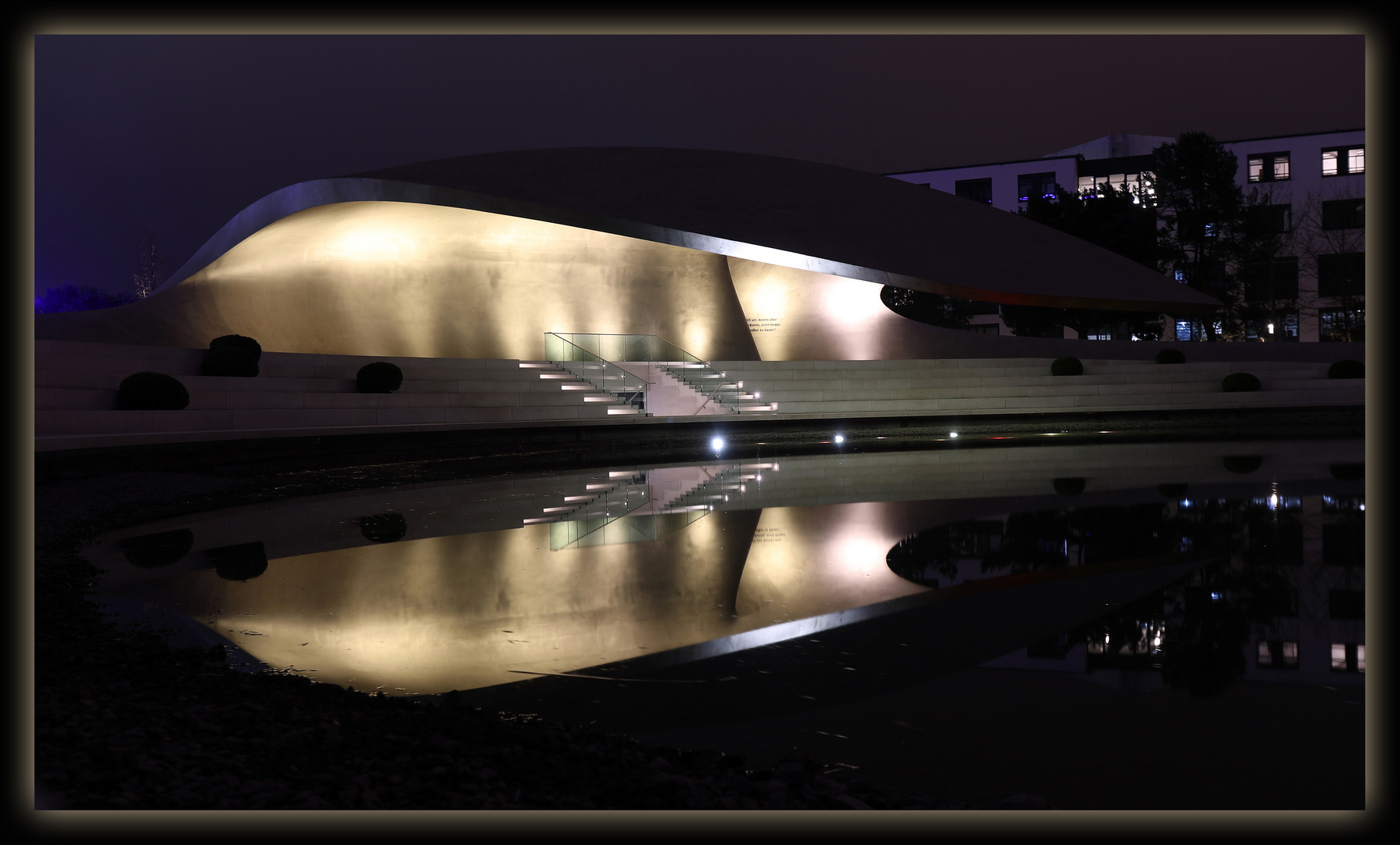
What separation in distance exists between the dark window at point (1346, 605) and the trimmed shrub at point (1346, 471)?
5682 millimetres

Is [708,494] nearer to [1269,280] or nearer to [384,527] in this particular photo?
[384,527]

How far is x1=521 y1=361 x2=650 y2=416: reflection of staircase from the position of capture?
17625 millimetres

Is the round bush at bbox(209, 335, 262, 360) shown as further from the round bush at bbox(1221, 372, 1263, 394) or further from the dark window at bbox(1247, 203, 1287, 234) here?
the dark window at bbox(1247, 203, 1287, 234)

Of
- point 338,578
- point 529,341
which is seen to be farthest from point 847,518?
point 529,341

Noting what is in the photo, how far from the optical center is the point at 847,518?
6.86 m

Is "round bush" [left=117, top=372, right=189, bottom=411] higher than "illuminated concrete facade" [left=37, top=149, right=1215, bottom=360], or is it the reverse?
"illuminated concrete facade" [left=37, top=149, right=1215, bottom=360]

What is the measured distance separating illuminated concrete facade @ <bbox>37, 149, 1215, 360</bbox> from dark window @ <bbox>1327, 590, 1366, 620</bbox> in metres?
14.5

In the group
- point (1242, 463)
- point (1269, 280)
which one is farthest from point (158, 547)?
point (1269, 280)

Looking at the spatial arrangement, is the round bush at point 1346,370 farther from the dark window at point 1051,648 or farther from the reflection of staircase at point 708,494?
the dark window at point 1051,648

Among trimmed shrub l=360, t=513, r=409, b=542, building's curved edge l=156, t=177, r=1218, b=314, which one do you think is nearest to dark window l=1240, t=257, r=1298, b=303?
building's curved edge l=156, t=177, r=1218, b=314

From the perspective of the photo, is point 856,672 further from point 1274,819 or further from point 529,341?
point 529,341

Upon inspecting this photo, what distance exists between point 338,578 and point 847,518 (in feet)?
11.8

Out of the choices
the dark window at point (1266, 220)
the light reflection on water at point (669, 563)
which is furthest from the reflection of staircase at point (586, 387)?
the dark window at point (1266, 220)

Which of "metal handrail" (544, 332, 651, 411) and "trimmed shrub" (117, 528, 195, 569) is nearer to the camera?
"trimmed shrub" (117, 528, 195, 569)
